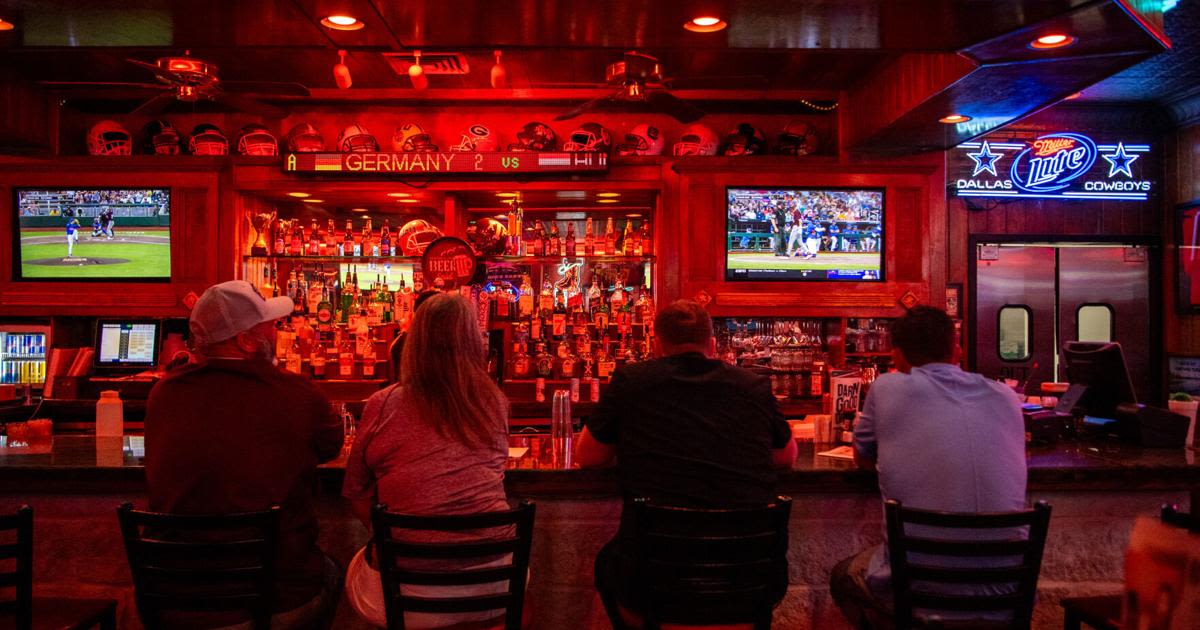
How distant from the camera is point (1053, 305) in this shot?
24.0 feet

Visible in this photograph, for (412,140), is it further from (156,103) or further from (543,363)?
(543,363)

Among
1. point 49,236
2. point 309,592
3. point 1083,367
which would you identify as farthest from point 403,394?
point 49,236

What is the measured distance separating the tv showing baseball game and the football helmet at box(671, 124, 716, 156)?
3.46m

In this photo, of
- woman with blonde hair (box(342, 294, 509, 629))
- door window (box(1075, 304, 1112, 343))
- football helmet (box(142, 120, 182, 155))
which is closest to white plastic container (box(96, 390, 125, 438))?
woman with blonde hair (box(342, 294, 509, 629))

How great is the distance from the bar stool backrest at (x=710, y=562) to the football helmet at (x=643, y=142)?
3673 millimetres

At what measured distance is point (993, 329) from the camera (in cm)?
722

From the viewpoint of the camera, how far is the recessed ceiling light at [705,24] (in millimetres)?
3598

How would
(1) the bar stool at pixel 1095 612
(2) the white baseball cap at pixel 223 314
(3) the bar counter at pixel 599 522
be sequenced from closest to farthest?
1. (1) the bar stool at pixel 1095 612
2. (2) the white baseball cap at pixel 223 314
3. (3) the bar counter at pixel 599 522

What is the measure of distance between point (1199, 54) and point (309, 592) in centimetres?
658

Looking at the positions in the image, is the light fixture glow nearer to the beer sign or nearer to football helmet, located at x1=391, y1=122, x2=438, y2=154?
the beer sign

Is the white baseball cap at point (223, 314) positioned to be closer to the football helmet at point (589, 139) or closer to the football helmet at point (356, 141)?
the football helmet at point (356, 141)

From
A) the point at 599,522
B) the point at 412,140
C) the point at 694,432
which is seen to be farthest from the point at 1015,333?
the point at 694,432

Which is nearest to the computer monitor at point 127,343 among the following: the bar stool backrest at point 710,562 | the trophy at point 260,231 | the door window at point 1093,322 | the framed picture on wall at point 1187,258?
the trophy at point 260,231

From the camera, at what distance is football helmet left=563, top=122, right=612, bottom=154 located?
559cm
